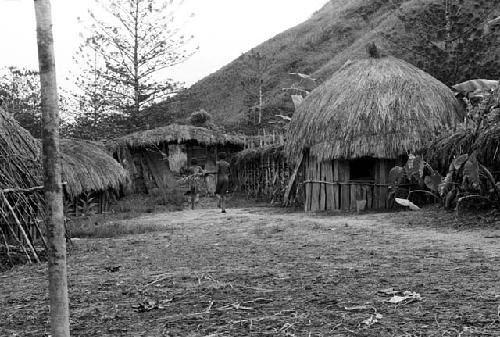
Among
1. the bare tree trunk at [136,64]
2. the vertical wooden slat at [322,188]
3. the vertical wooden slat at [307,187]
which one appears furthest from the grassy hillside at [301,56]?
the vertical wooden slat at [322,188]

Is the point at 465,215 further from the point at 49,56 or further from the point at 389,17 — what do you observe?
the point at 389,17

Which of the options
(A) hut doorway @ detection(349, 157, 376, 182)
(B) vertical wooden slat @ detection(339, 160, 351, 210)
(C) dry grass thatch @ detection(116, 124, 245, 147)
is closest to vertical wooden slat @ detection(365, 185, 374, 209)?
(B) vertical wooden slat @ detection(339, 160, 351, 210)

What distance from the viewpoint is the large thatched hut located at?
1052cm

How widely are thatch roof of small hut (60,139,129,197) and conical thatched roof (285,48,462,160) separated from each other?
493 centimetres

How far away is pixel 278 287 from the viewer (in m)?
3.70

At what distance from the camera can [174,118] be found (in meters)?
25.5

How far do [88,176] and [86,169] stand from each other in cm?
22

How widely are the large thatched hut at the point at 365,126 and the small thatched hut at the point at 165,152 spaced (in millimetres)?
6513

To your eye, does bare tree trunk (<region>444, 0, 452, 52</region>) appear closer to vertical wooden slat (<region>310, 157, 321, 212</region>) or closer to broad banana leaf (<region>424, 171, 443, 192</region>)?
vertical wooden slat (<region>310, 157, 321, 212</region>)

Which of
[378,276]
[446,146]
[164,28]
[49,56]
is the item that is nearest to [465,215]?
[446,146]

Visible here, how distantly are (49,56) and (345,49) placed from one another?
35046 mm

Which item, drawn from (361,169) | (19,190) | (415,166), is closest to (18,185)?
(19,190)

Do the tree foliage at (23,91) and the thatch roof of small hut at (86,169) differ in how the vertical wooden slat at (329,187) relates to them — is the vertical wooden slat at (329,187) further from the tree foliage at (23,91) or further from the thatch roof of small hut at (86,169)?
the tree foliage at (23,91)

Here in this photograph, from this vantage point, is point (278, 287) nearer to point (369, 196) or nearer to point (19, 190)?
point (19, 190)
